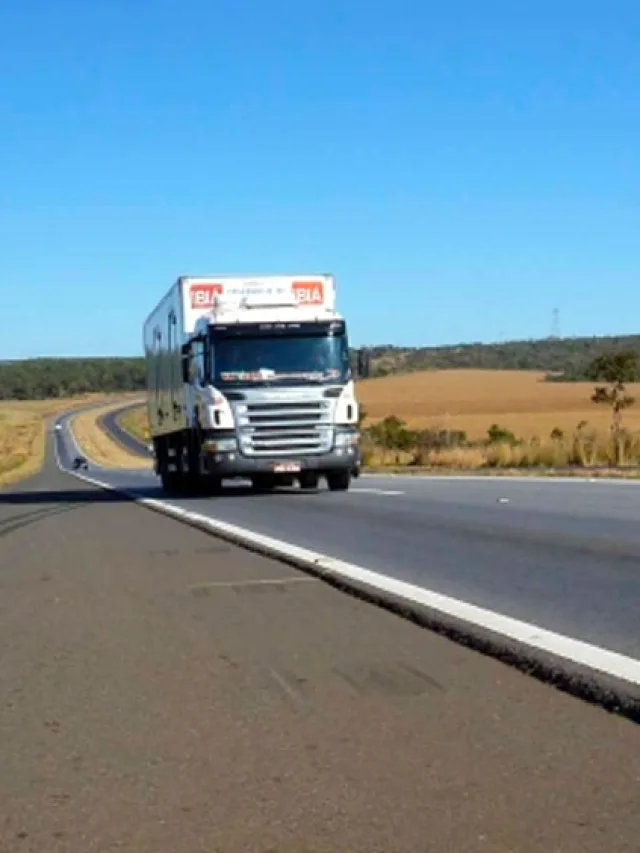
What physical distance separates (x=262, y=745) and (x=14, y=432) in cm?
14325

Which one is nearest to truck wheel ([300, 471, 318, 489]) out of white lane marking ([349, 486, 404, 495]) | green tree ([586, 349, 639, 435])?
white lane marking ([349, 486, 404, 495])

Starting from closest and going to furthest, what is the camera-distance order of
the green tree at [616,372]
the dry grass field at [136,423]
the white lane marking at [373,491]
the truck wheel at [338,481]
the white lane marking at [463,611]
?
the white lane marking at [463,611] → the white lane marking at [373,491] → the truck wheel at [338,481] → the green tree at [616,372] → the dry grass field at [136,423]

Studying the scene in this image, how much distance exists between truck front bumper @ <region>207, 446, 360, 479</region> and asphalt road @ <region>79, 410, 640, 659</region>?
1.88 feet

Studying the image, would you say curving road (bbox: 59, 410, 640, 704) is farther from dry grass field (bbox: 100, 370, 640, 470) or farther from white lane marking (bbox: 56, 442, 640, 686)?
dry grass field (bbox: 100, 370, 640, 470)

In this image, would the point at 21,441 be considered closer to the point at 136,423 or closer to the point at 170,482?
the point at 136,423

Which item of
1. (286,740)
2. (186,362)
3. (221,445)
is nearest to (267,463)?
(221,445)

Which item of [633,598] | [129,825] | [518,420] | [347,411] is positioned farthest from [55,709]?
[518,420]

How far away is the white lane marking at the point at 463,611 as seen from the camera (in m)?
8.29

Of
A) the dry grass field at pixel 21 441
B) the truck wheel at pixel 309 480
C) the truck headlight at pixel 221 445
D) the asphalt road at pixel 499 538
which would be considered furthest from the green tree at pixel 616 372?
the dry grass field at pixel 21 441

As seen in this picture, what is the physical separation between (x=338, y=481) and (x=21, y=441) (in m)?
105

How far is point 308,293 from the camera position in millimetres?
27172

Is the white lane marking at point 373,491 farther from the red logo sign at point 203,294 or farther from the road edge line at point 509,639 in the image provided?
the road edge line at point 509,639

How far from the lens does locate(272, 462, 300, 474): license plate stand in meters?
Answer: 26.8

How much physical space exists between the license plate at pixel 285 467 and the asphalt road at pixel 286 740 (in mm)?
14984
